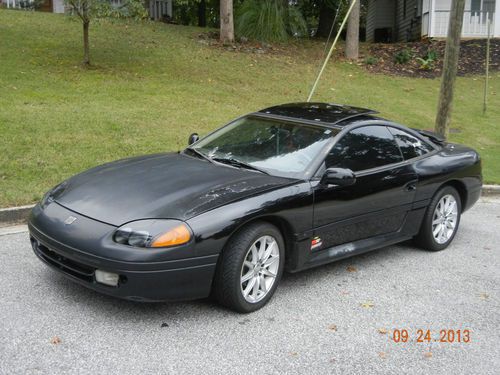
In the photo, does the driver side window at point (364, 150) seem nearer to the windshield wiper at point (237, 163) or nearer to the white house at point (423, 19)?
the windshield wiper at point (237, 163)

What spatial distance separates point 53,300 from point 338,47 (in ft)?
65.6

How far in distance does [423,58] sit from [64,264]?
1876cm

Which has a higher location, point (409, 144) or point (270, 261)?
point (409, 144)

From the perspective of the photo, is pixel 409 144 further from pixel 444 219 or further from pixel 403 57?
pixel 403 57

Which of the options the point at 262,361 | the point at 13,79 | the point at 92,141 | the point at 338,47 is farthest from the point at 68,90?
the point at 338,47

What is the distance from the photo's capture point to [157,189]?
4434mm

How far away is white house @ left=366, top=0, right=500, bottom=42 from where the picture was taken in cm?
2416

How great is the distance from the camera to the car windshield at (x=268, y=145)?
16.5ft

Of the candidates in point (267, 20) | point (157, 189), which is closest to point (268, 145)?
point (157, 189)

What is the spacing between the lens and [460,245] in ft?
21.4

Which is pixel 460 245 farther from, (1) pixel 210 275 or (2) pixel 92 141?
(2) pixel 92 141

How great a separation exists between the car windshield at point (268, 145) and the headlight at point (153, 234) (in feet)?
3.93

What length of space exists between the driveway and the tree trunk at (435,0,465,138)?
5718 mm

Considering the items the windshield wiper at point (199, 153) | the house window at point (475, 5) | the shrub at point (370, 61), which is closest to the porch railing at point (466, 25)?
the house window at point (475, 5)
